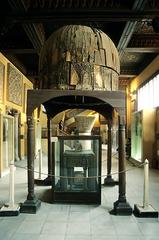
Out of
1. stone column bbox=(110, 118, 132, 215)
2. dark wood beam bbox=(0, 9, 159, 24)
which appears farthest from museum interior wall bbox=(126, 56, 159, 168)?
stone column bbox=(110, 118, 132, 215)

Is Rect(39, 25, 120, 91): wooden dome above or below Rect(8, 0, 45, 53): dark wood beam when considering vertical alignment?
below

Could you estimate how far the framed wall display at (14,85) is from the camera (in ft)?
33.6

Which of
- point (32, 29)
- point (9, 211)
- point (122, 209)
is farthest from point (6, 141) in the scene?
point (122, 209)

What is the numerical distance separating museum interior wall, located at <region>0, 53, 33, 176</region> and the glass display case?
352 centimetres

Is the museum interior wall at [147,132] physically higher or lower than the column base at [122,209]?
higher

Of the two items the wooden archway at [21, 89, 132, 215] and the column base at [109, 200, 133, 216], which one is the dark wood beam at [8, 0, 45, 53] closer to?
the wooden archway at [21, 89, 132, 215]

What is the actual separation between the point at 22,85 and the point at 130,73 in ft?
20.0

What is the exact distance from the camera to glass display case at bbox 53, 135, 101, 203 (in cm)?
545

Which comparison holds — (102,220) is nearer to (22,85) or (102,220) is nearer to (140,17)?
(140,17)

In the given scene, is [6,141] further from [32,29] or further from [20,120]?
[32,29]

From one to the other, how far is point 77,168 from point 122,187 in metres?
1.12

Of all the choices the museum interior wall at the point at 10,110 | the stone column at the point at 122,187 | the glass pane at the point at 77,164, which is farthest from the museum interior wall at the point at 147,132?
the stone column at the point at 122,187

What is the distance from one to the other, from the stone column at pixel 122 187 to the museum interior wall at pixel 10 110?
15.5 ft

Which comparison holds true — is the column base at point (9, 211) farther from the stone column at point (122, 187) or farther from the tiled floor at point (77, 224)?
the stone column at point (122, 187)
